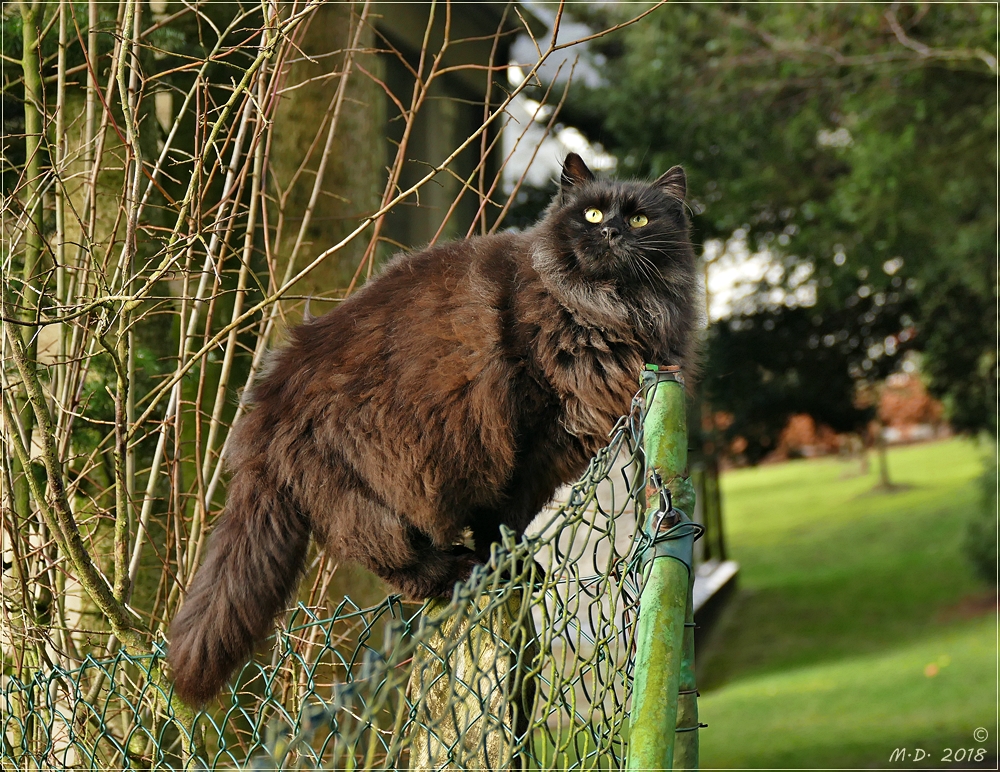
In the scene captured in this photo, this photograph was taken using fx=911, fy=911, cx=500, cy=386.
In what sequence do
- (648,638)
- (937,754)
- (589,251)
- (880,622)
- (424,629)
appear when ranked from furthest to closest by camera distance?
(880,622) < (937,754) < (589,251) < (648,638) < (424,629)

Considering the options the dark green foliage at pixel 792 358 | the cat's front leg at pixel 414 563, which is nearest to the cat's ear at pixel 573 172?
the cat's front leg at pixel 414 563

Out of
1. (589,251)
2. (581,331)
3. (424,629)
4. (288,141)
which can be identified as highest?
(288,141)

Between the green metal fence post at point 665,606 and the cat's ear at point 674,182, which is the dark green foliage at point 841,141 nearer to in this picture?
the cat's ear at point 674,182

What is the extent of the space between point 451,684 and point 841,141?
8299 mm

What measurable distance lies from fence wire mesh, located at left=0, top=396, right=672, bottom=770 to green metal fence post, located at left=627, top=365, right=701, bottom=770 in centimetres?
7

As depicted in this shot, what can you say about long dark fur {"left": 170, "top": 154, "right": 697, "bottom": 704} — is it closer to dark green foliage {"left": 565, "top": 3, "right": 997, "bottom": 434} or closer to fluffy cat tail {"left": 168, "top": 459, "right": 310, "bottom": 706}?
fluffy cat tail {"left": 168, "top": 459, "right": 310, "bottom": 706}

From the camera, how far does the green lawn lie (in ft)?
20.9

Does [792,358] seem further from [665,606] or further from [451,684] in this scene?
[451,684]

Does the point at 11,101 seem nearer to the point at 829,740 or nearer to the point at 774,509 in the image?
the point at 829,740

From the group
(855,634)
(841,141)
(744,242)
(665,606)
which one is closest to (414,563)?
(665,606)

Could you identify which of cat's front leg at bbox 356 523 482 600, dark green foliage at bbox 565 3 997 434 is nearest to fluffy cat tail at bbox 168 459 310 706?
cat's front leg at bbox 356 523 482 600

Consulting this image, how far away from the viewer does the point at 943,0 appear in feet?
19.8

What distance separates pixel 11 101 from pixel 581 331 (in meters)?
2.35

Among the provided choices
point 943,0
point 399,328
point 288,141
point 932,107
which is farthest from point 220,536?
point 932,107
